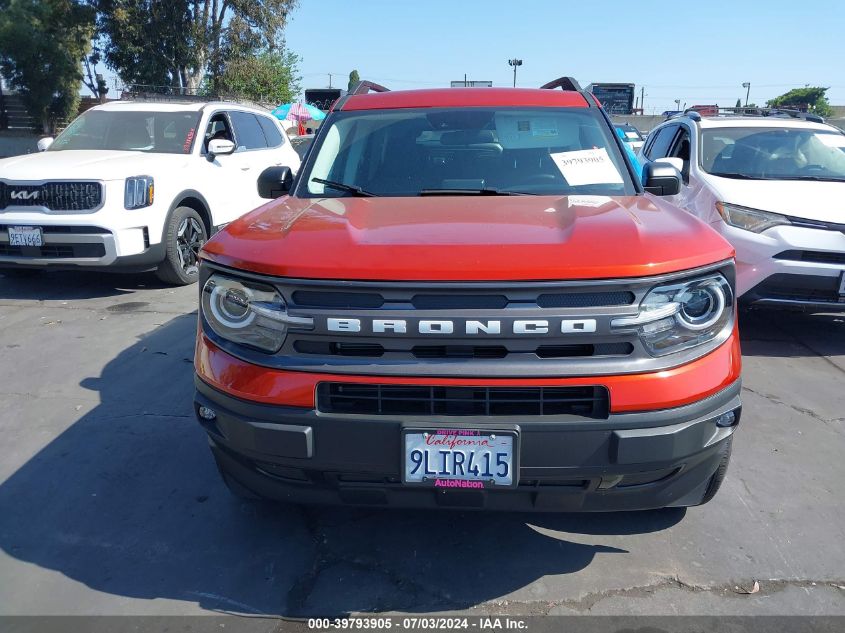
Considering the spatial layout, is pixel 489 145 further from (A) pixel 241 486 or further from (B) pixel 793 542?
(B) pixel 793 542

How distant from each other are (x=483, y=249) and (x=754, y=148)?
5215 millimetres

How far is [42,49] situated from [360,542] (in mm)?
27021

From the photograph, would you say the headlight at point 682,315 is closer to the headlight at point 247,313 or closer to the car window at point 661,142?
the headlight at point 247,313

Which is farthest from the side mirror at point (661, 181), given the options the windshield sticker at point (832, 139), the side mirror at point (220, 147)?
the side mirror at point (220, 147)

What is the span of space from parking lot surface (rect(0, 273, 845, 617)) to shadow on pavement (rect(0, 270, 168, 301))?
2.92 meters

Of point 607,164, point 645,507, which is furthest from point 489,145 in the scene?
point 645,507

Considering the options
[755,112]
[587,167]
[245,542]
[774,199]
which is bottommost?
[245,542]

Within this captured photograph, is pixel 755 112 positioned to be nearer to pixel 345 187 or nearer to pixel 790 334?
pixel 790 334

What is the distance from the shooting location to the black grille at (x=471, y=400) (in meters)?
2.15

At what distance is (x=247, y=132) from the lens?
337 inches

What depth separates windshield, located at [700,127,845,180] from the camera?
6.07 meters

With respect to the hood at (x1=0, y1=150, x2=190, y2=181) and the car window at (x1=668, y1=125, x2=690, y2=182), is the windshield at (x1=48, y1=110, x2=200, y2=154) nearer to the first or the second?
the hood at (x1=0, y1=150, x2=190, y2=181)

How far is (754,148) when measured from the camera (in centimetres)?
636

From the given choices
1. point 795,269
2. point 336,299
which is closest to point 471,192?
point 336,299
